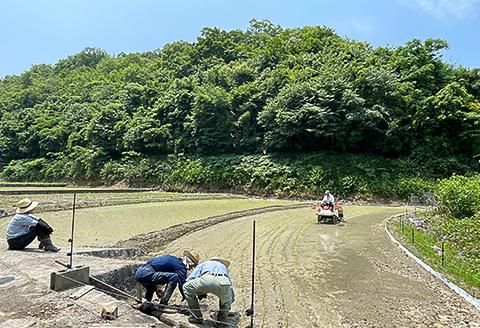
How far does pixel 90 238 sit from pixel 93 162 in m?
30.8

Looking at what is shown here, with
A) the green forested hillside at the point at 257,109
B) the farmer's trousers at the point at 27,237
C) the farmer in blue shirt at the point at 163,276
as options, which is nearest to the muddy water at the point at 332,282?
the farmer in blue shirt at the point at 163,276

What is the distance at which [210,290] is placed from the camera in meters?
4.32

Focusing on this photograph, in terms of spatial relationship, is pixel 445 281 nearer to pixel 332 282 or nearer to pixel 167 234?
pixel 332 282

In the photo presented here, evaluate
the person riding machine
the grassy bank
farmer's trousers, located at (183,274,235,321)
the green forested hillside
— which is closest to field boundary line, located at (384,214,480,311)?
the grassy bank

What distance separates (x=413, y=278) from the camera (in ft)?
23.0

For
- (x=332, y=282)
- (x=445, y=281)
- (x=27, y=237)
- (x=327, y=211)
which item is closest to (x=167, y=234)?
(x=27, y=237)

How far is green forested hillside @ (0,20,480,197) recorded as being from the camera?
27.5m

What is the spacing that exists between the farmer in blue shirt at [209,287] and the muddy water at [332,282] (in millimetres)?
597

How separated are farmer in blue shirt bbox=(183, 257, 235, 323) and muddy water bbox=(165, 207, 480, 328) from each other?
597 millimetres

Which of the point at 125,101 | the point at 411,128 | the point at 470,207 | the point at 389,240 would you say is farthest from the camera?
the point at 125,101

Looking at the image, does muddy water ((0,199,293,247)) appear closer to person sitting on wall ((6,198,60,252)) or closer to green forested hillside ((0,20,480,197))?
person sitting on wall ((6,198,60,252))

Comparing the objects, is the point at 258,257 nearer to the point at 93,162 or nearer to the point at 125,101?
the point at 93,162

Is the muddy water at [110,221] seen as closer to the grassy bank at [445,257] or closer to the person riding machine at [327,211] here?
the person riding machine at [327,211]

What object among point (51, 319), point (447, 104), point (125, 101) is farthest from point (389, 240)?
point (125, 101)
